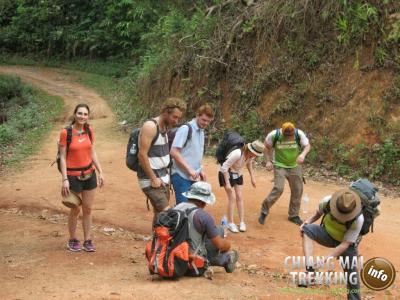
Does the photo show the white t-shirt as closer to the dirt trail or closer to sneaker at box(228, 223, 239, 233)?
sneaker at box(228, 223, 239, 233)

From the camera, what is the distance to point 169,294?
5.22m

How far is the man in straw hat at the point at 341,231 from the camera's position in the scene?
5.33 metres

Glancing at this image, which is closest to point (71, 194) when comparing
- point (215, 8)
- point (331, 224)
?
point (331, 224)

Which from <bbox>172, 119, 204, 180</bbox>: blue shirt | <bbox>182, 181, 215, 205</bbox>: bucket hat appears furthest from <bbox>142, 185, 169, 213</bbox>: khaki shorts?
<bbox>182, 181, 215, 205</bbox>: bucket hat

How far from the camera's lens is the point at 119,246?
759 cm

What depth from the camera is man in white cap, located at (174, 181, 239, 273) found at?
5.70 metres

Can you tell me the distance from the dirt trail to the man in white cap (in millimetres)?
292

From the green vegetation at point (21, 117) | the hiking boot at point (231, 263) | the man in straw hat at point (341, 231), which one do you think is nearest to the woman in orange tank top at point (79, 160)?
the hiking boot at point (231, 263)

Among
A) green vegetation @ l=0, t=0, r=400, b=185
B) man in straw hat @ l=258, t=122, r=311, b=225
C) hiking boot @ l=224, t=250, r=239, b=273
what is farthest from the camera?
green vegetation @ l=0, t=0, r=400, b=185

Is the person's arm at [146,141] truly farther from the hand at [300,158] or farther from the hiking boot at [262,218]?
the hiking boot at [262,218]

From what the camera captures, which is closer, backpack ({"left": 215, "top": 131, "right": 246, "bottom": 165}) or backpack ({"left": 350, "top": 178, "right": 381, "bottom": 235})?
backpack ({"left": 350, "top": 178, "right": 381, "bottom": 235})

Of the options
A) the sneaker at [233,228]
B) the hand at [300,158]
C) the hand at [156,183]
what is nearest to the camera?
the hand at [156,183]

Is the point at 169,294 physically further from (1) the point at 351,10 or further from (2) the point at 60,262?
(1) the point at 351,10

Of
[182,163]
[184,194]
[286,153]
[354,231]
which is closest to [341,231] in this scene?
[354,231]
